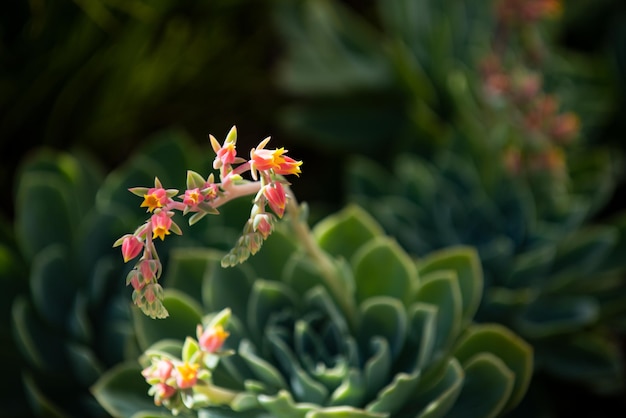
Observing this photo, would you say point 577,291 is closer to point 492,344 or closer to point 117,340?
point 492,344

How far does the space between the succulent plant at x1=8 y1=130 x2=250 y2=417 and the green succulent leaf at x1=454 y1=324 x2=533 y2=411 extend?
24cm

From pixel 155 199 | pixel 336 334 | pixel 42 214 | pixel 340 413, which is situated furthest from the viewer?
pixel 42 214

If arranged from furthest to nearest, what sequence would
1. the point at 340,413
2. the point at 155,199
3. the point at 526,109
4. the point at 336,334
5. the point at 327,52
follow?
1. the point at 327,52
2. the point at 526,109
3. the point at 336,334
4. the point at 340,413
5. the point at 155,199

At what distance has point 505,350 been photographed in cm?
64

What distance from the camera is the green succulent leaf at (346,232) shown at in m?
0.70

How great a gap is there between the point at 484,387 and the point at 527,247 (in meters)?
0.24

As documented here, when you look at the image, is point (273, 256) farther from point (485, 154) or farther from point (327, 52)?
point (327, 52)

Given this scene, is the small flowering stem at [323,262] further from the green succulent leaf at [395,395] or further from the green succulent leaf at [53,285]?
the green succulent leaf at [53,285]

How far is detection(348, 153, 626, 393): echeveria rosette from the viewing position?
77 centimetres

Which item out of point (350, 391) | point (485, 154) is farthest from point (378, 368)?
point (485, 154)

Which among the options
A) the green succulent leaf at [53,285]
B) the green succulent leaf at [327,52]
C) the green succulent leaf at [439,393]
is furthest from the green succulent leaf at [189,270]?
the green succulent leaf at [327,52]

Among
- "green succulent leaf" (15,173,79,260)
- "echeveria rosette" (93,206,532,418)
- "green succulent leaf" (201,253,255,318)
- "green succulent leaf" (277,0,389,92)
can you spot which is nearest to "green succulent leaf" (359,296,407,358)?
"echeveria rosette" (93,206,532,418)

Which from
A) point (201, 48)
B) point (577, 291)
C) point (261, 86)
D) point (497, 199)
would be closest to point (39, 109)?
point (201, 48)

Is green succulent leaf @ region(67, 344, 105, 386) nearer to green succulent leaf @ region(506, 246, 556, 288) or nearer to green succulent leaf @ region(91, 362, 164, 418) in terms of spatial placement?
green succulent leaf @ region(91, 362, 164, 418)
